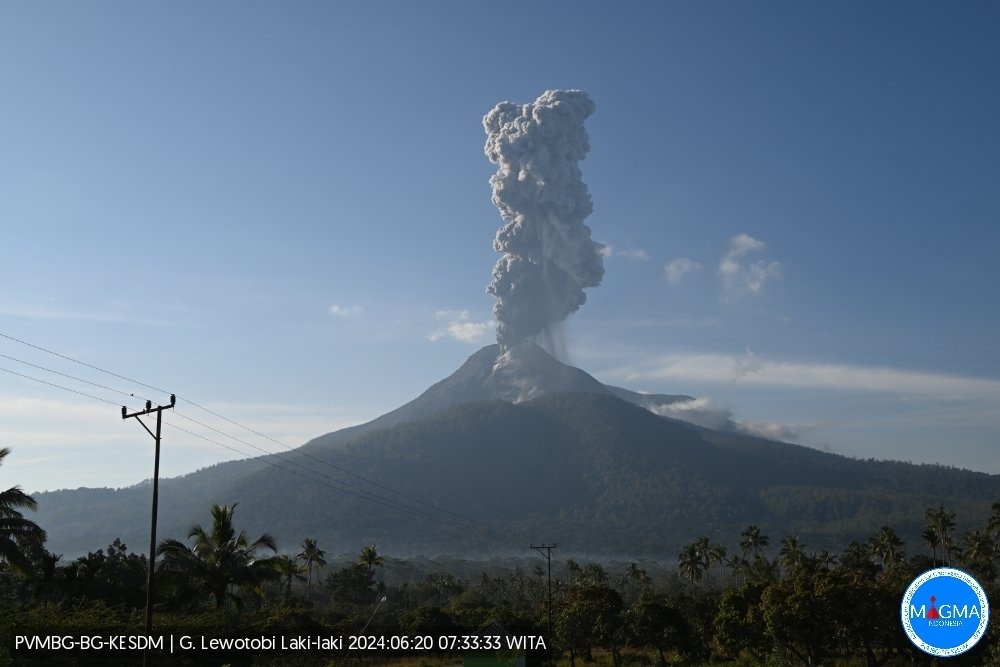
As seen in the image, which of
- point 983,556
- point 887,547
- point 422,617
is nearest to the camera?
point 422,617

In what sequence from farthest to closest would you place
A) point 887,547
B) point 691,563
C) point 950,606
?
1. point 691,563
2. point 887,547
3. point 950,606

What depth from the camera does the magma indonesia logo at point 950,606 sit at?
25.6 m

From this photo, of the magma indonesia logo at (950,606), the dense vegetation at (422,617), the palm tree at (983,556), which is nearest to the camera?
the magma indonesia logo at (950,606)

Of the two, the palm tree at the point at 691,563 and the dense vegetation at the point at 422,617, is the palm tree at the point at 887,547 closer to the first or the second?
the palm tree at the point at 691,563

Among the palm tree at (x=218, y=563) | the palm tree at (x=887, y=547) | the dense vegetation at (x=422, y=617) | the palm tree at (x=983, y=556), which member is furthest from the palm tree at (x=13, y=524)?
the palm tree at (x=887, y=547)

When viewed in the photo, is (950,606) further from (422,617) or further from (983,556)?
(983,556)

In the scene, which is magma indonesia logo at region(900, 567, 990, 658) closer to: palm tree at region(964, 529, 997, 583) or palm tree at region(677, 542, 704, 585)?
palm tree at region(964, 529, 997, 583)

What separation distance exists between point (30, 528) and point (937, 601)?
31.7 m

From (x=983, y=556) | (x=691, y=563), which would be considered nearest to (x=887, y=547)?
(x=983, y=556)

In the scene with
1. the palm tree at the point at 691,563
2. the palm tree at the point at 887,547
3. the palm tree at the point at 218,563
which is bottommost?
the palm tree at the point at 691,563

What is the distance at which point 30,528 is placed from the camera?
32.2 metres

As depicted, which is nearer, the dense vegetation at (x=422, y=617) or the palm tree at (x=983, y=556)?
the dense vegetation at (x=422, y=617)

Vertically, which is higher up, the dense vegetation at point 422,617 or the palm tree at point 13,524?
the palm tree at point 13,524

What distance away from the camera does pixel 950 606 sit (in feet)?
85.0
